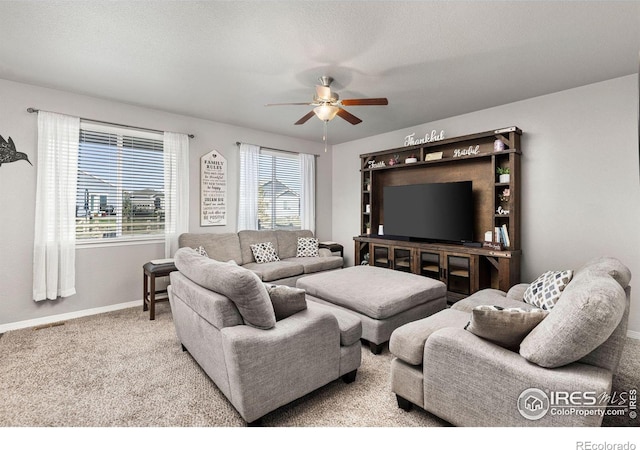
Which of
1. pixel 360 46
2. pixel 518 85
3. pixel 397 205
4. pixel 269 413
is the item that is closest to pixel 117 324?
pixel 269 413

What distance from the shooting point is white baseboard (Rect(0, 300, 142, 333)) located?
320cm

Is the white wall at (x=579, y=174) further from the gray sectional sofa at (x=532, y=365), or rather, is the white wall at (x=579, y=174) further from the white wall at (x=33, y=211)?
the white wall at (x=33, y=211)

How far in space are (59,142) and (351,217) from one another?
4.37 m

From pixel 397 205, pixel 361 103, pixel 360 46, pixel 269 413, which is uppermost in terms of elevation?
pixel 360 46

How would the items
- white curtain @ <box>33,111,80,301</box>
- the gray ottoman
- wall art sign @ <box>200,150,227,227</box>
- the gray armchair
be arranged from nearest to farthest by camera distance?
the gray armchair
the gray ottoman
white curtain @ <box>33,111,80,301</box>
wall art sign @ <box>200,150,227,227</box>

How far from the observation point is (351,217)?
5.83 m

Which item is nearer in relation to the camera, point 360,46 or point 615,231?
point 360,46

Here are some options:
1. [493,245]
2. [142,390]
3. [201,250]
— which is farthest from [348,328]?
[201,250]

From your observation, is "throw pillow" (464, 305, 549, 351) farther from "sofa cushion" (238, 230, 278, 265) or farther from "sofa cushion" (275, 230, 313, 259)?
"sofa cushion" (275, 230, 313, 259)

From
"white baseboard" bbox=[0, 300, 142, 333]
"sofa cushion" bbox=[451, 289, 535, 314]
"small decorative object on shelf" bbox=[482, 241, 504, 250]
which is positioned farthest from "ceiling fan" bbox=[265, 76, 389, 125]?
"white baseboard" bbox=[0, 300, 142, 333]

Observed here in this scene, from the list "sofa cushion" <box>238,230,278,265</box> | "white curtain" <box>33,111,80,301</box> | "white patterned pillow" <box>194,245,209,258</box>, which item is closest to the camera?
"white curtain" <box>33,111,80,301</box>

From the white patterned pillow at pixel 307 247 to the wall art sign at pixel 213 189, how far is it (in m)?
1.31

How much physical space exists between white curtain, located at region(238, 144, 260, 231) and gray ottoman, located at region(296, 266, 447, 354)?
1.95 metres
